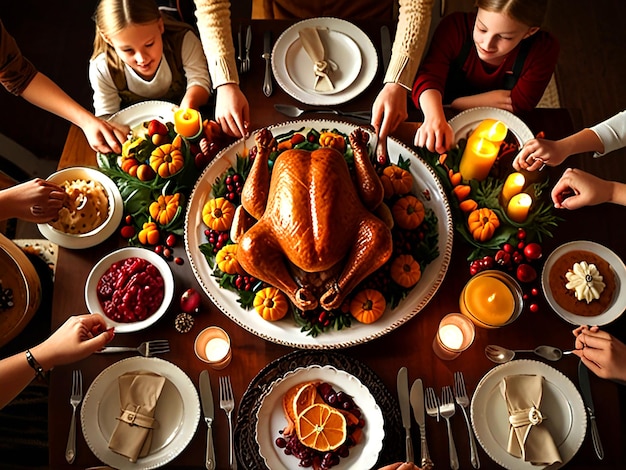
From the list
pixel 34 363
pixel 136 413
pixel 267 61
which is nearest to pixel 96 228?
pixel 34 363

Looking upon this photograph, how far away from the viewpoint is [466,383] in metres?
1.34

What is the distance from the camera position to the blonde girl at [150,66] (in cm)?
154

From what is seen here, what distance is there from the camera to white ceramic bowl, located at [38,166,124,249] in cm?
140

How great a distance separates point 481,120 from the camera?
61.5 inches

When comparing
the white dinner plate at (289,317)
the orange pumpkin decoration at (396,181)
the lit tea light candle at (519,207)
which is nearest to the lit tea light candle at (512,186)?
the lit tea light candle at (519,207)

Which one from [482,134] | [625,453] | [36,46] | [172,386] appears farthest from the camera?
[36,46]

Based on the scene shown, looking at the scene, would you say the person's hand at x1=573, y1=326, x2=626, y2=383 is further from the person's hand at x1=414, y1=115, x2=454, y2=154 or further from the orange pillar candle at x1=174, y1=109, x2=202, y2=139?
the orange pillar candle at x1=174, y1=109, x2=202, y2=139

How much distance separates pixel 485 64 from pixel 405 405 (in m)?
1.19

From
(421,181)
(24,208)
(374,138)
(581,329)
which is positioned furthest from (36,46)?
(581,329)

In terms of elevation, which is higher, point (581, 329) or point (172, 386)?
point (581, 329)

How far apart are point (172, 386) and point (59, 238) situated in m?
0.51

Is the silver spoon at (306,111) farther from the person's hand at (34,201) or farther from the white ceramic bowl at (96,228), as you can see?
the person's hand at (34,201)

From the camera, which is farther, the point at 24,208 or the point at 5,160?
the point at 5,160

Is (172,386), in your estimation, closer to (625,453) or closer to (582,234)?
(582,234)
